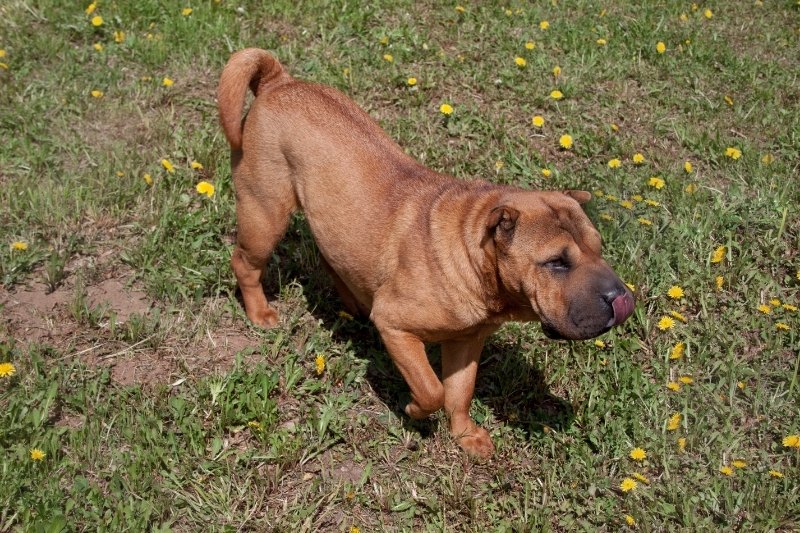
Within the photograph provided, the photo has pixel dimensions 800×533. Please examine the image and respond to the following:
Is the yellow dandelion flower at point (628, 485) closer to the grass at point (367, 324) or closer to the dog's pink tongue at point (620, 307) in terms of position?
the grass at point (367, 324)

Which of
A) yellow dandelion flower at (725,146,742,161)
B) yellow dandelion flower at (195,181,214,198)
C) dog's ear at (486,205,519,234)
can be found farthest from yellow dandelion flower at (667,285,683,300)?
yellow dandelion flower at (195,181,214,198)

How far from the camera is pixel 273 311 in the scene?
5.45m

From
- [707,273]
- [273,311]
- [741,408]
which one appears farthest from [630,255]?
[273,311]

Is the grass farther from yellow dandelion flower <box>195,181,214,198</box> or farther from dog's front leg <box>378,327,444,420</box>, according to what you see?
dog's front leg <box>378,327,444,420</box>

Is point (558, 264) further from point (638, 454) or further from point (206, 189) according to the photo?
point (206, 189)

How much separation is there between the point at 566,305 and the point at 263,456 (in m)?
1.68

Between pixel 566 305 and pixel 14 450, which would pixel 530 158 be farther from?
pixel 14 450

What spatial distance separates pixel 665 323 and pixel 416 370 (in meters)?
1.60

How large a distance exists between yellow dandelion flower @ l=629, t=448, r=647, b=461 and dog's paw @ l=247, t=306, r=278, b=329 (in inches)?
85.8

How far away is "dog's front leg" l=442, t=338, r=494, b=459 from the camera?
4652 millimetres

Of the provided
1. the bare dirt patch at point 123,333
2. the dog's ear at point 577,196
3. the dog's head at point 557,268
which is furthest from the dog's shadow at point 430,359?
the dog's ear at point 577,196

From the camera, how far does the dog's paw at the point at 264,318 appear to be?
5.37 metres

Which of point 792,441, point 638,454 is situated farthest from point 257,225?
point 792,441

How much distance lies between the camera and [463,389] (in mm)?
4660
